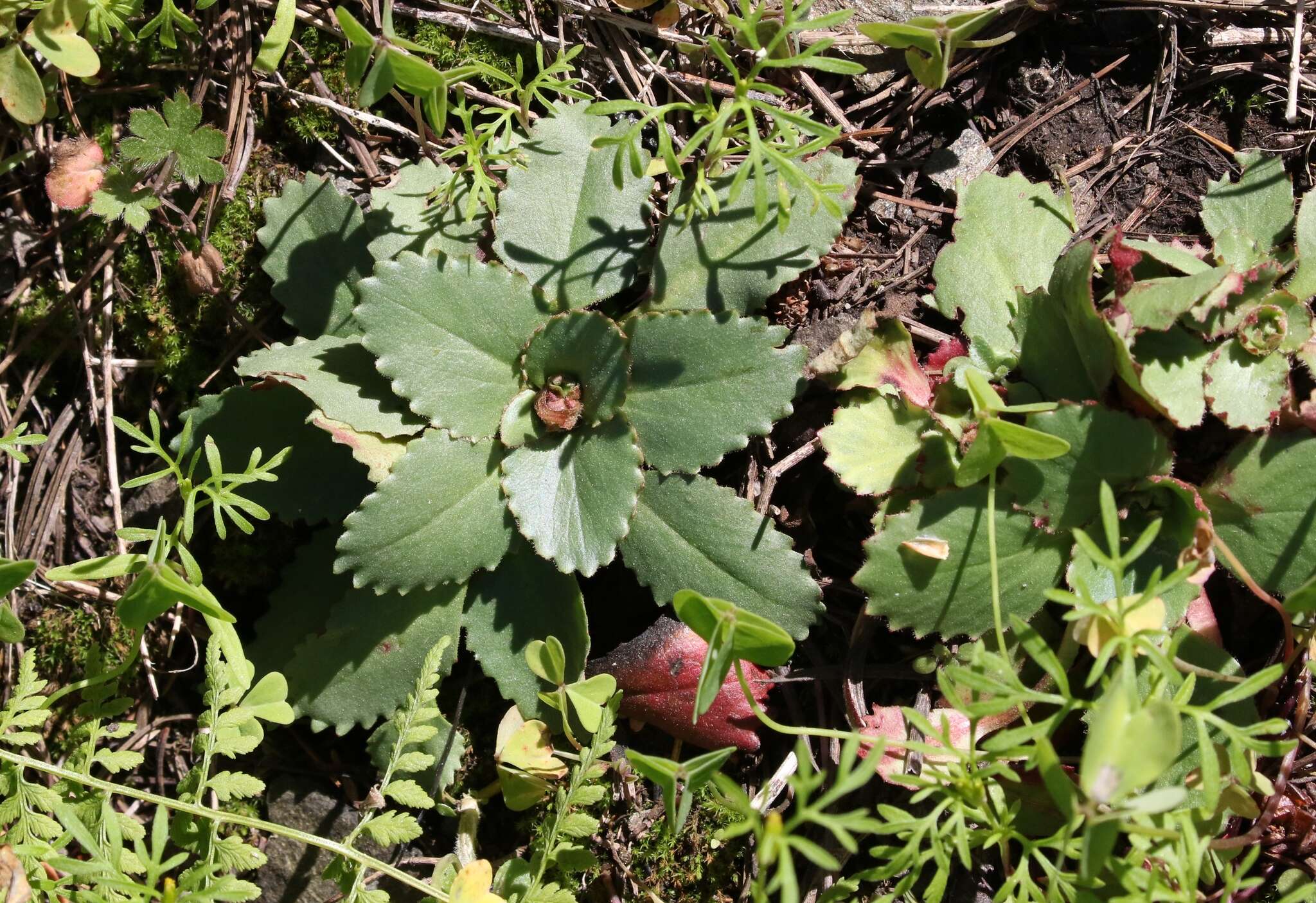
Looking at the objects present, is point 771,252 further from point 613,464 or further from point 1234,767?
point 1234,767

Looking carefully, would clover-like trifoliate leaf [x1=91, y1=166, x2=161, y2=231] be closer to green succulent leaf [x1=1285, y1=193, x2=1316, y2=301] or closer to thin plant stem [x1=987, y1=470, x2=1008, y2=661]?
thin plant stem [x1=987, y1=470, x2=1008, y2=661]

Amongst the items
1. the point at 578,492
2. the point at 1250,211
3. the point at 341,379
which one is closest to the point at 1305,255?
the point at 1250,211

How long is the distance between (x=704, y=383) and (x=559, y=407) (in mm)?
362

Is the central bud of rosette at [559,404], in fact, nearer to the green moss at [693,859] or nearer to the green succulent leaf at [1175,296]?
the green moss at [693,859]

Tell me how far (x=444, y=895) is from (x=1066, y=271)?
1.87 meters

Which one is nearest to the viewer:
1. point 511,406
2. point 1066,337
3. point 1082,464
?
point 1082,464

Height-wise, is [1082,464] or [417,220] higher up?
[417,220]

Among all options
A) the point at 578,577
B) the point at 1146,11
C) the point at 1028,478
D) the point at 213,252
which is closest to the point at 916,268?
the point at 1028,478

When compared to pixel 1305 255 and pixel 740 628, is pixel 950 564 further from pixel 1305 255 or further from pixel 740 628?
pixel 1305 255

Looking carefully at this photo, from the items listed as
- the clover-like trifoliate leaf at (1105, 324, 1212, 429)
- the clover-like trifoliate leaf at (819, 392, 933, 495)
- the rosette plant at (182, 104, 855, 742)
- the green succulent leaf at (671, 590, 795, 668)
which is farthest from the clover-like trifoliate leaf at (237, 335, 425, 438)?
the clover-like trifoliate leaf at (1105, 324, 1212, 429)

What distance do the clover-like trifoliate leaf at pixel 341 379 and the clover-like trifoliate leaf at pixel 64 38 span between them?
821 millimetres

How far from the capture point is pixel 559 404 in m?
2.32

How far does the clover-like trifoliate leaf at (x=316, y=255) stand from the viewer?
2.38 metres

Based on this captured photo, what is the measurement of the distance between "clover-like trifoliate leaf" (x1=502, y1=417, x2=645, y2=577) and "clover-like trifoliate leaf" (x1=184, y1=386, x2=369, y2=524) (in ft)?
1.28
